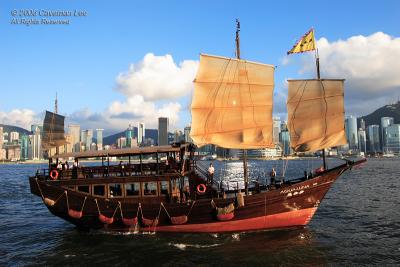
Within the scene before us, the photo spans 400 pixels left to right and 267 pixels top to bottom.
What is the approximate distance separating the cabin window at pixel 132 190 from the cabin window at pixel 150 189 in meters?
0.63

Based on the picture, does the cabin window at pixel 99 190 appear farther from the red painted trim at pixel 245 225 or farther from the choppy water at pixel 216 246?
the red painted trim at pixel 245 225

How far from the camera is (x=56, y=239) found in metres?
21.3

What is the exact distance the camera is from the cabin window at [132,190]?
21.3 m

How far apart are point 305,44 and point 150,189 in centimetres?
1382

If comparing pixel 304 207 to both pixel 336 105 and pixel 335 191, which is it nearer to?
pixel 336 105

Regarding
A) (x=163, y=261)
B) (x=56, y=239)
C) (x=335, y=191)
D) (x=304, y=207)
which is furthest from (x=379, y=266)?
(x=335, y=191)

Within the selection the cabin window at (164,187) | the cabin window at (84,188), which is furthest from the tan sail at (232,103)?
the cabin window at (84,188)

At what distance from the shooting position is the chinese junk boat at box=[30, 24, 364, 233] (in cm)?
2036

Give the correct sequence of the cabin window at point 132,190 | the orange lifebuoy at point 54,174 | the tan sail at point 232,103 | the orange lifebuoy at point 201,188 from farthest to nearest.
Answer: the tan sail at point 232,103, the orange lifebuoy at point 54,174, the cabin window at point 132,190, the orange lifebuoy at point 201,188

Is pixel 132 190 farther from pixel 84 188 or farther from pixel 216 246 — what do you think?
pixel 216 246

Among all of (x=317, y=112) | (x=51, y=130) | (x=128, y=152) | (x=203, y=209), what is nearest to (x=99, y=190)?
(x=128, y=152)

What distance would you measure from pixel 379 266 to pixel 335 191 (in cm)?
2849

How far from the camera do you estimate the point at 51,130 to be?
83.6 feet

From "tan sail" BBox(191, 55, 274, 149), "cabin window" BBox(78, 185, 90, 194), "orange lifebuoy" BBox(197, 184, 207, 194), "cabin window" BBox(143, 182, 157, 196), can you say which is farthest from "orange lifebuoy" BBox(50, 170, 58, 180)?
"tan sail" BBox(191, 55, 274, 149)
